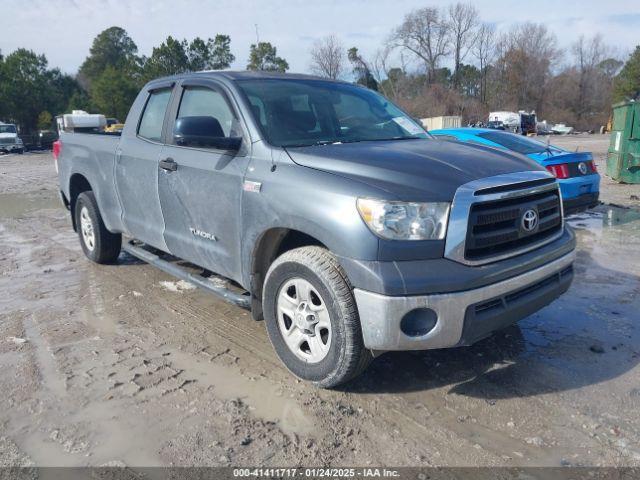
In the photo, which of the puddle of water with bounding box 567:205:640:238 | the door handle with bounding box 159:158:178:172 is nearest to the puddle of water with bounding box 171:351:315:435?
the door handle with bounding box 159:158:178:172

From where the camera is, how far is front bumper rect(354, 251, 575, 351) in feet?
9.46

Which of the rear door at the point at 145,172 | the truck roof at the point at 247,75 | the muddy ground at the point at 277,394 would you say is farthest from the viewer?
the rear door at the point at 145,172

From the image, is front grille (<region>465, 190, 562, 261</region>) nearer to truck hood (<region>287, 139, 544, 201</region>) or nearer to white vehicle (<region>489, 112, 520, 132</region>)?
truck hood (<region>287, 139, 544, 201</region>)

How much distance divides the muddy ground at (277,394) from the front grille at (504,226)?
2.96ft

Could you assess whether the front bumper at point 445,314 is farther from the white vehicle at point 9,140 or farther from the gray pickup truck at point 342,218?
the white vehicle at point 9,140

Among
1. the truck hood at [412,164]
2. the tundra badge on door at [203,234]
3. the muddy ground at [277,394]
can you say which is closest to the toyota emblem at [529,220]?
the truck hood at [412,164]

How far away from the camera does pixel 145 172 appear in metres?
4.73

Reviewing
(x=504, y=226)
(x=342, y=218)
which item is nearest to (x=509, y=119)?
(x=504, y=226)

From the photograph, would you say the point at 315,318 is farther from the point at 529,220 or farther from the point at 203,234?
the point at 529,220

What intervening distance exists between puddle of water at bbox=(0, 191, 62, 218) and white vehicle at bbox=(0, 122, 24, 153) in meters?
26.6

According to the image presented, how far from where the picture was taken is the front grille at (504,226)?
304 centimetres

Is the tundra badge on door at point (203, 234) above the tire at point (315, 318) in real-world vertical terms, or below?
above

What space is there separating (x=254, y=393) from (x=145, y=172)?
91.6 inches

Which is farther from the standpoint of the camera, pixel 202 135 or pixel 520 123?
pixel 520 123
